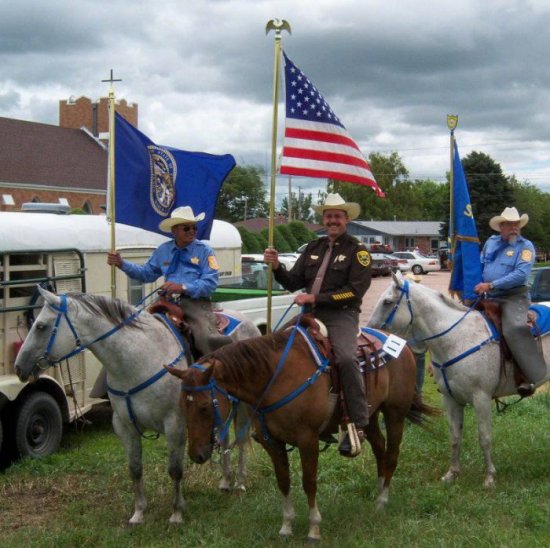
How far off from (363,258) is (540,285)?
11.4 m

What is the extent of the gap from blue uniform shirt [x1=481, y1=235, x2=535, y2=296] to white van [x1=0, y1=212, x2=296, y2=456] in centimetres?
477

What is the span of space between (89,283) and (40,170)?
4469 centimetres

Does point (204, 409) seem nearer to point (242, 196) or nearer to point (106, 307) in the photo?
point (106, 307)

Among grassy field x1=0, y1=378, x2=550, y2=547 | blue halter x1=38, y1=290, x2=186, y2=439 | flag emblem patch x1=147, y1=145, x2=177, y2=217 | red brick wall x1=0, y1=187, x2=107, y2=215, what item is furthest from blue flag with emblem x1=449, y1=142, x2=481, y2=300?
red brick wall x1=0, y1=187, x2=107, y2=215

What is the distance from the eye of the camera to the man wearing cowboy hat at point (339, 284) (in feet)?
20.4

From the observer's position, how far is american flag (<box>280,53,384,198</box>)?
24.5 feet

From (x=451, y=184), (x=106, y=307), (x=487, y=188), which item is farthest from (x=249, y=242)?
(x=106, y=307)

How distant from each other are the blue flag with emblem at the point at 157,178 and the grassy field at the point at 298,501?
2.85 metres

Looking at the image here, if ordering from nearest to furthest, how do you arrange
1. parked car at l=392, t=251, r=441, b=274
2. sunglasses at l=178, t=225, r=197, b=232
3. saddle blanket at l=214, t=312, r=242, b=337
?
sunglasses at l=178, t=225, r=197, b=232 → saddle blanket at l=214, t=312, r=242, b=337 → parked car at l=392, t=251, r=441, b=274

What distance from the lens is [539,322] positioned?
27.6ft

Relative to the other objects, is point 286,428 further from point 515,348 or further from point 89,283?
point 89,283

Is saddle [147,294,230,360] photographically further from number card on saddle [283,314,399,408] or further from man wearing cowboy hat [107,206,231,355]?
number card on saddle [283,314,399,408]

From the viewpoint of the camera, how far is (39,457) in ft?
28.9

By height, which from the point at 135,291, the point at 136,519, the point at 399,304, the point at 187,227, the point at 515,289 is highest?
the point at 187,227
